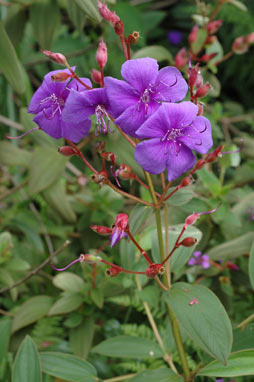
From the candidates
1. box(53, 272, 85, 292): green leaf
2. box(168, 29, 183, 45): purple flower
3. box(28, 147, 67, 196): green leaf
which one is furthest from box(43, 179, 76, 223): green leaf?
box(168, 29, 183, 45): purple flower

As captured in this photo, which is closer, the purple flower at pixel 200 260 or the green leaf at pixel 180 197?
the green leaf at pixel 180 197

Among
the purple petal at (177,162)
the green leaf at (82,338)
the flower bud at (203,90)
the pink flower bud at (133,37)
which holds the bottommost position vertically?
the green leaf at (82,338)

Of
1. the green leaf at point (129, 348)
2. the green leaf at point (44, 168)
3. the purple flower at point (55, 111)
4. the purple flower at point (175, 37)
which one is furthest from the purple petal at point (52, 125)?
the purple flower at point (175, 37)

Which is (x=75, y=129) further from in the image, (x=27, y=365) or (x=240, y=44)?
(x=240, y=44)

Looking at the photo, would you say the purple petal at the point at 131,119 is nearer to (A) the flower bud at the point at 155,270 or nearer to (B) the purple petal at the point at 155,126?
(B) the purple petal at the point at 155,126

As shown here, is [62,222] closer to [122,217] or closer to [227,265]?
[227,265]

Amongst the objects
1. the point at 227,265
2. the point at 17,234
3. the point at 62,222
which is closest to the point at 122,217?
the point at 227,265

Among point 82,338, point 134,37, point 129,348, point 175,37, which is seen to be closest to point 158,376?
point 129,348

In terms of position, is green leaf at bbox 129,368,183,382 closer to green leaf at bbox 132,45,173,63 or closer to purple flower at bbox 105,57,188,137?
purple flower at bbox 105,57,188,137
